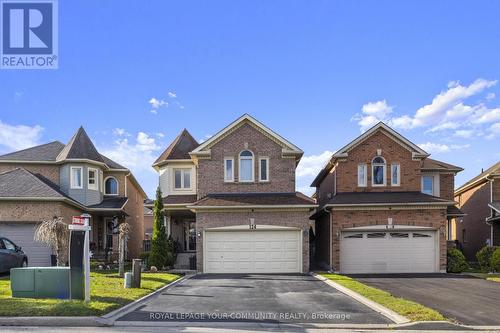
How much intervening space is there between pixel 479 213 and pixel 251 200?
17.3 m

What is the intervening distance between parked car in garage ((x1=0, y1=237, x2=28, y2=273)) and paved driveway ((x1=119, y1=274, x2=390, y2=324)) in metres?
7.41

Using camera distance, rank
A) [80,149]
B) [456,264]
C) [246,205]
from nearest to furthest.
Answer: [246,205]
[456,264]
[80,149]

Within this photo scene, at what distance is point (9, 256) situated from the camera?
18.6m

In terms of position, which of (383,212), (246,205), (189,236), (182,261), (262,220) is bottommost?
(182,261)

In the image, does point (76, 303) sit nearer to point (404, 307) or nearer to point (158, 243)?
point (404, 307)

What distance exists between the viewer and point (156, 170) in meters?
30.3

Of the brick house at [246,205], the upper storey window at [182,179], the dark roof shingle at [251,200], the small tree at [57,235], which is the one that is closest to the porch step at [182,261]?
the brick house at [246,205]

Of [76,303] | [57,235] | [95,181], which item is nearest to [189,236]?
[95,181]

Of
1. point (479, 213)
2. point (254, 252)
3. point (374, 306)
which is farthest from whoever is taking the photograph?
point (479, 213)

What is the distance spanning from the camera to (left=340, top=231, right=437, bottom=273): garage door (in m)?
23.2

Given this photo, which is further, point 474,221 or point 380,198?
point 474,221

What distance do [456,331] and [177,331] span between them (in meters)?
5.91

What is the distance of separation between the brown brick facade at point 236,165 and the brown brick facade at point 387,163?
3.01 meters

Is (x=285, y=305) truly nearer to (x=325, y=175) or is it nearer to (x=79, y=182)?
(x=325, y=175)
